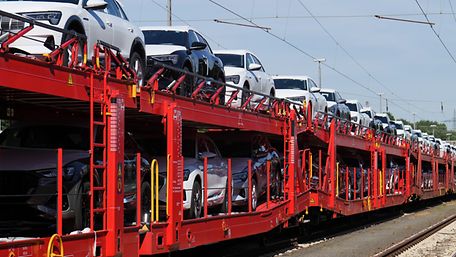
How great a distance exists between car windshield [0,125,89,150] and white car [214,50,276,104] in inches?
336

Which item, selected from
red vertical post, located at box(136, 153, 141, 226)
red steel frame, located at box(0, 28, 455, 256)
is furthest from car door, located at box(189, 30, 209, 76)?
red vertical post, located at box(136, 153, 141, 226)

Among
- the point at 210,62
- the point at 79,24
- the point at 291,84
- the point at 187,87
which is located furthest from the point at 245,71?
the point at 79,24

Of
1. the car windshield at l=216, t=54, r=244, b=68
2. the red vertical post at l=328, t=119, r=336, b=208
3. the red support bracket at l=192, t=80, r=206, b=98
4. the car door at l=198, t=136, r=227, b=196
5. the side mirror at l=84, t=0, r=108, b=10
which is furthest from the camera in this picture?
the red vertical post at l=328, t=119, r=336, b=208

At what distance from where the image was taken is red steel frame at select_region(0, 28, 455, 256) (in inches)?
282

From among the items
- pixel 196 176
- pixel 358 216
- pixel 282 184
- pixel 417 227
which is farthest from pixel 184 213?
pixel 358 216

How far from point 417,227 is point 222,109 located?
14.9 m

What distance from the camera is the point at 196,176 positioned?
12031 mm

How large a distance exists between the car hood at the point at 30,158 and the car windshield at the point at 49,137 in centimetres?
77

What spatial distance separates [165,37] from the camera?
48.4 feet

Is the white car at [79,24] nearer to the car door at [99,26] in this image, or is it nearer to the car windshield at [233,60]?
the car door at [99,26]

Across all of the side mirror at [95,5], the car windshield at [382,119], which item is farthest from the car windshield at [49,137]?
the car windshield at [382,119]

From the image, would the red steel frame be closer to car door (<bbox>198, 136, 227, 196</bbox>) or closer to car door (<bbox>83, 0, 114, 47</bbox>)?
→ car door (<bbox>198, 136, 227, 196</bbox>)

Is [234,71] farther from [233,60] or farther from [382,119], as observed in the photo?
[382,119]

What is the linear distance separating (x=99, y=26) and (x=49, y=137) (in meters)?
1.80
